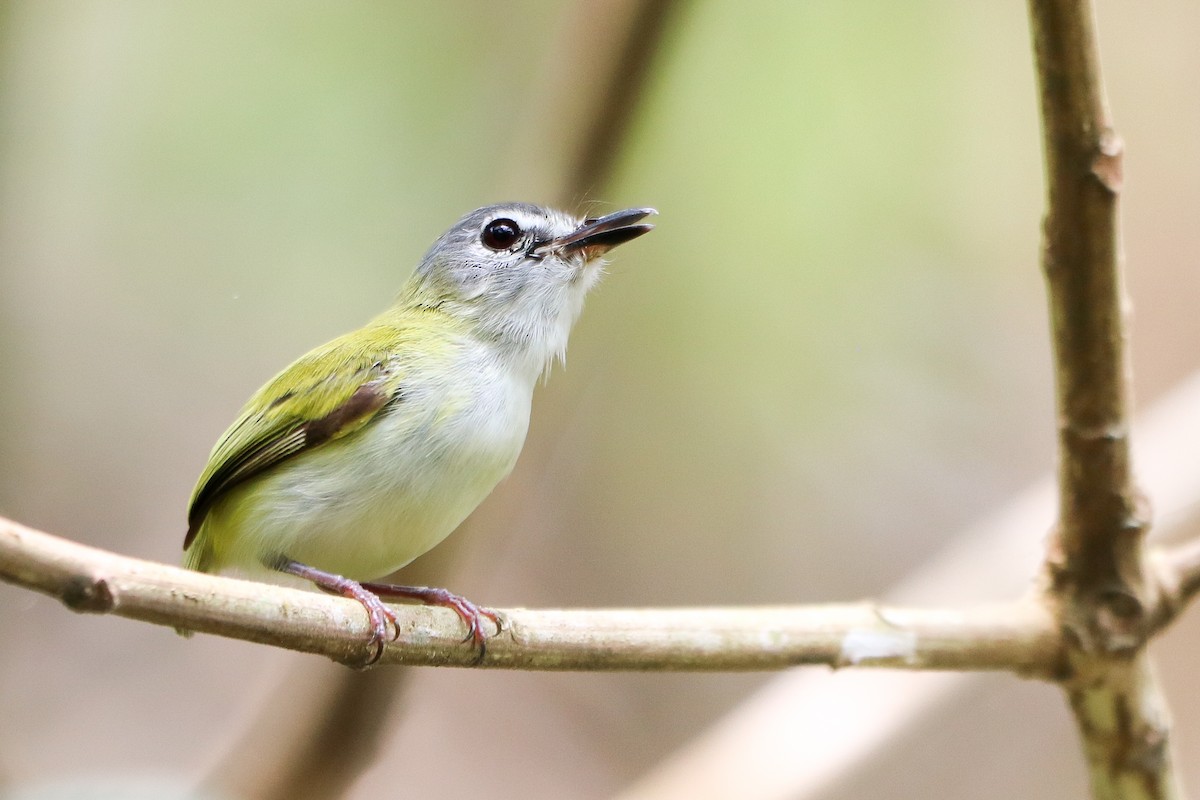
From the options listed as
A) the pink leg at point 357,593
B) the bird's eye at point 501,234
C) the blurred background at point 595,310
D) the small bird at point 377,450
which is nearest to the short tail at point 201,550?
the small bird at point 377,450

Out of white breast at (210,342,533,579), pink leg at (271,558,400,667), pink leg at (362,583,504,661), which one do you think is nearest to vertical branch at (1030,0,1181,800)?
white breast at (210,342,533,579)

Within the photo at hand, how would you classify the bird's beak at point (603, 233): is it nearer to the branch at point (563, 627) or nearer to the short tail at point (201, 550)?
the branch at point (563, 627)

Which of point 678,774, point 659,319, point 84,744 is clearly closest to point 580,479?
point 659,319

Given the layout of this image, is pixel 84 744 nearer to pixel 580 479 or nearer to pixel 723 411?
pixel 580 479

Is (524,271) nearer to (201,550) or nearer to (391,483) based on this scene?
(391,483)

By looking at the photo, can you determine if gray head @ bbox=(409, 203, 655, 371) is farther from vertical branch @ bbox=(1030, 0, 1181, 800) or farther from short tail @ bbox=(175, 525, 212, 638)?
vertical branch @ bbox=(1030, 0, 1181, 800)

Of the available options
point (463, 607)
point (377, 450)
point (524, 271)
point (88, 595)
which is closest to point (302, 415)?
point (377, 450)

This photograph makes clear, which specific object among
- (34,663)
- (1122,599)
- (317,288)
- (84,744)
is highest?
(317,288)
